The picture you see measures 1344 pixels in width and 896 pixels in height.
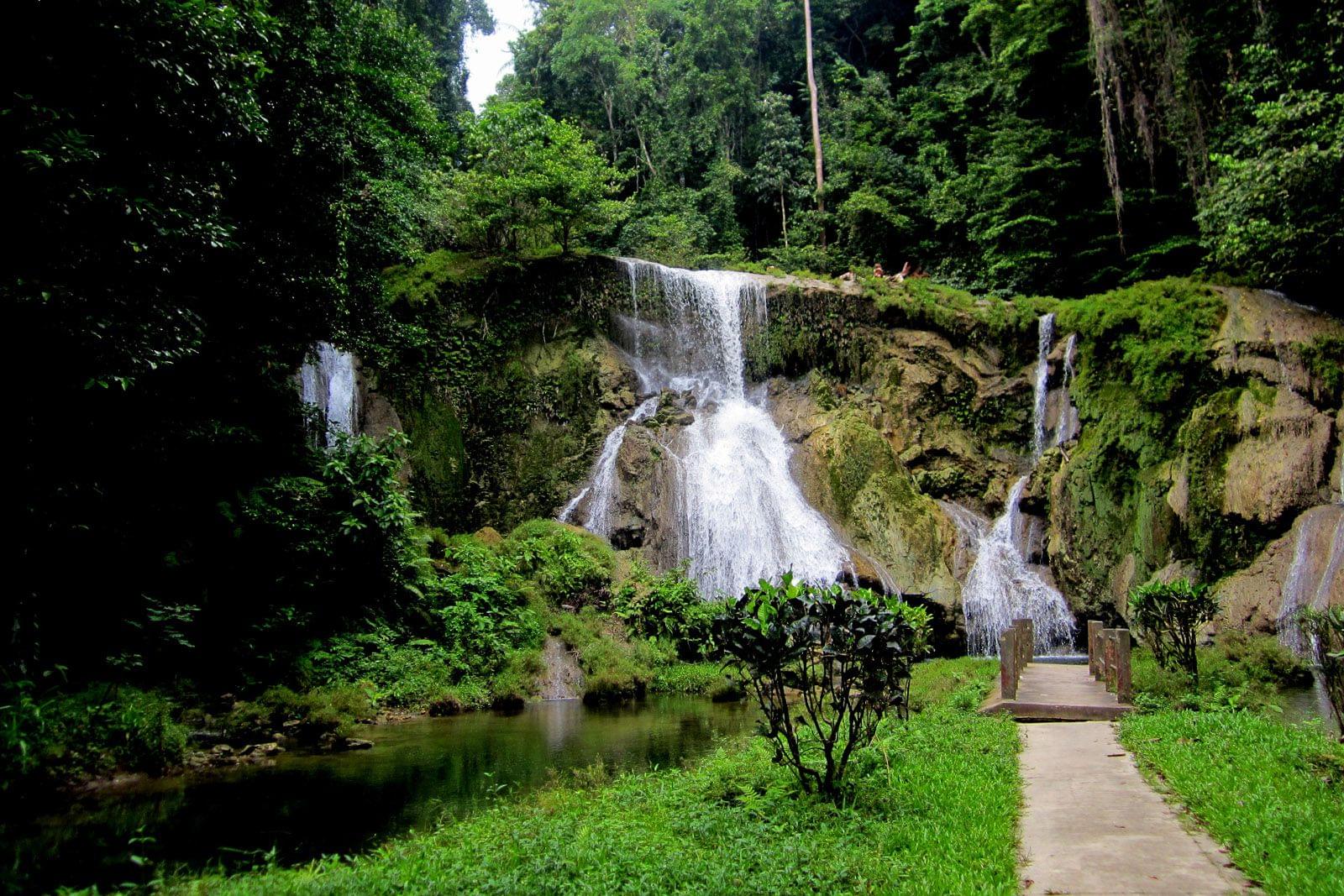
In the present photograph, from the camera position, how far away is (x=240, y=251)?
11.4 metres

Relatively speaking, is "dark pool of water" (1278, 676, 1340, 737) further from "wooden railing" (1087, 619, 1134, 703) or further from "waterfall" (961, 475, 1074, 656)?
"waterfall" (961, 475, 1074, 656)

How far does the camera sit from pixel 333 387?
18875 mm

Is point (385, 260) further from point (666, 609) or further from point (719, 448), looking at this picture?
point (666, 609)

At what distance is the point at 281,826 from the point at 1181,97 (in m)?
22.2

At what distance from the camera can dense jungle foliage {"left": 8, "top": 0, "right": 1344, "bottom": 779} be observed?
815 centimetres

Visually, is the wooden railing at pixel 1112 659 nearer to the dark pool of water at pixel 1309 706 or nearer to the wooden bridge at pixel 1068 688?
the wooden bridge at pixel 1068 688

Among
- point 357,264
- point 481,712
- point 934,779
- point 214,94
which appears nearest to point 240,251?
point 214,94

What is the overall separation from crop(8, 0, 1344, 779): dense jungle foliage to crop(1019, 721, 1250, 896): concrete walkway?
25.4 ft

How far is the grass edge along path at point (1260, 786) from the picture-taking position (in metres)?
4.05

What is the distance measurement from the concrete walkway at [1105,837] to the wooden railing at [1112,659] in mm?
2531

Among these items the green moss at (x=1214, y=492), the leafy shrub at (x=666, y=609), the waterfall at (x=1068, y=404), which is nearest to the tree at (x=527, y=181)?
the leafy shrub at (x=666, y=609)

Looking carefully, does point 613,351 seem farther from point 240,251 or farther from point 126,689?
point 126,689

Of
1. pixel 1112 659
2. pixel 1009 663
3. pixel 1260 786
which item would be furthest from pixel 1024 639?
pixel 1260 786

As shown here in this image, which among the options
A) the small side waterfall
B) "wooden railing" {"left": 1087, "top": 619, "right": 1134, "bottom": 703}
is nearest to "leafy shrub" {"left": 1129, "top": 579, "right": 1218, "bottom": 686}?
"wooden railing" {"left": 1087, "top": 619, "right": 1134, "bottom": 703}
